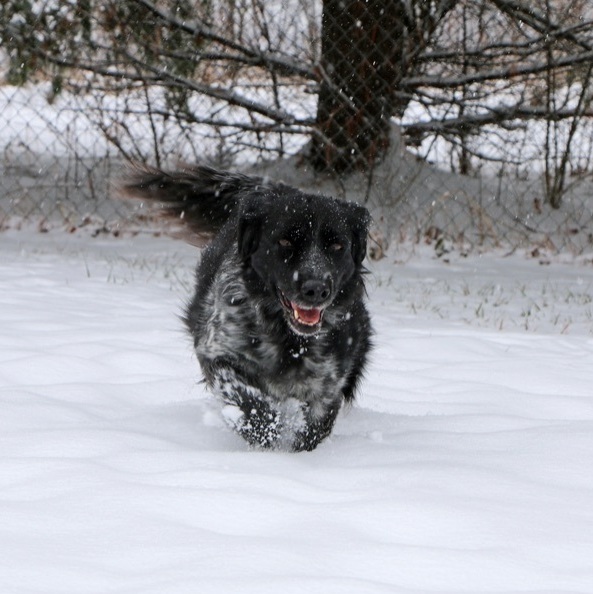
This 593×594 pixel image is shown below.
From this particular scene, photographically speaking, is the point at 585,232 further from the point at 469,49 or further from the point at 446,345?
the point at 446,345

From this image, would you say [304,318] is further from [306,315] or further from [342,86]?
[342,86]

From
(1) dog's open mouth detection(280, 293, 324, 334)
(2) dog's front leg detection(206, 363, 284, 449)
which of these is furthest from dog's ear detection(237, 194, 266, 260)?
(2) dog's front leg detection(206, 363, 284, 449)

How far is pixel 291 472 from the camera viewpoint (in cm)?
312

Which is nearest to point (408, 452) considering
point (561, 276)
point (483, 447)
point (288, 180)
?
point (483, 447)

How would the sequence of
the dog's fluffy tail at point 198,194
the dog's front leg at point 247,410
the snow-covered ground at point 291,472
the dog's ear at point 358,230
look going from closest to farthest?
the snow-covered ground at point 291,472
the dog's front leg at point 247,410
the dog's ear at point 358,230
the dog's fluffy tail at point 198,194

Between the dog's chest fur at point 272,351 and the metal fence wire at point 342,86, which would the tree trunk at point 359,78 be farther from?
the dog's chest fur at point 272,351

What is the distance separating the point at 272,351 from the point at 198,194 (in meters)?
1.20

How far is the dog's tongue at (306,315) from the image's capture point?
3.50 m

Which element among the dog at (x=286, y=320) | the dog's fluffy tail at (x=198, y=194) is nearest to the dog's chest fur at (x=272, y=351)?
the dog at (x=286, y=320)

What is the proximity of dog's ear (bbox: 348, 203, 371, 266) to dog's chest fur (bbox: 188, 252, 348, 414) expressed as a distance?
0.24m

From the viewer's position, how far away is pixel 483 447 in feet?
11.6

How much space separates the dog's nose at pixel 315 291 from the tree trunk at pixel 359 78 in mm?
5276

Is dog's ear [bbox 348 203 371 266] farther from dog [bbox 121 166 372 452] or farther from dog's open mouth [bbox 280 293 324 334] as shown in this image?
dog's open mouth [bbox 280 293 324 334]

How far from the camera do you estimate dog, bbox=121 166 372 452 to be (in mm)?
3547
